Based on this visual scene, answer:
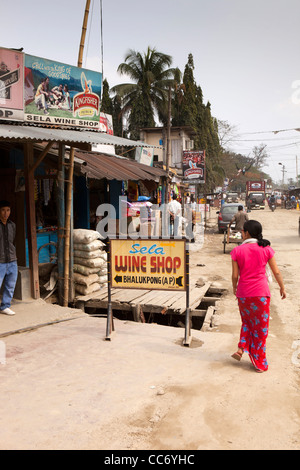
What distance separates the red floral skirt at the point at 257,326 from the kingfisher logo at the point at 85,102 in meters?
5.31

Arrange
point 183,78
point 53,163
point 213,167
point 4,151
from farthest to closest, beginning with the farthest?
Answer: point 213,167 < point 183,78 < point 53,163 < point 4,151

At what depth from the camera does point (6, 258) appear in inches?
265

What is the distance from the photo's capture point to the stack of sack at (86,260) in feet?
27.8

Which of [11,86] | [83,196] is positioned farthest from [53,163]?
[11,86]

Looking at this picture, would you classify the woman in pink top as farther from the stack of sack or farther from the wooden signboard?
the stack of sack

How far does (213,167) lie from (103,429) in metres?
51.4

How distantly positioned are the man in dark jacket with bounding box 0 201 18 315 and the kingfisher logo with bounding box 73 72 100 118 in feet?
8.70

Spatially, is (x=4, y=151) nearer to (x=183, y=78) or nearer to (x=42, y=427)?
(x=42, y=427)

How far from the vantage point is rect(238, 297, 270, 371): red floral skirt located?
188 inches

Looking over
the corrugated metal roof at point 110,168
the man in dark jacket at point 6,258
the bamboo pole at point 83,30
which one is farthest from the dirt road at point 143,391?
the bamboo pole at point 83,30

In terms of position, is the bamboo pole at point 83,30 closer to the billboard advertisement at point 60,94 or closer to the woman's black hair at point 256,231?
the billboard advertisement at point 60,94

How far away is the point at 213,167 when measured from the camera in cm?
5306

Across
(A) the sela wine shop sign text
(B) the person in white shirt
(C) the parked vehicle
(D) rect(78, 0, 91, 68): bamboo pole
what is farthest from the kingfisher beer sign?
(C) the parked vehicle

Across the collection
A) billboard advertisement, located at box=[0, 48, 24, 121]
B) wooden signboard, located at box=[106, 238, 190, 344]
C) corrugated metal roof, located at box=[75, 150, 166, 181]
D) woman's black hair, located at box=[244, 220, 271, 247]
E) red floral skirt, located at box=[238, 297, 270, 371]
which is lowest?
red floral skirt, located at box=[238, 297, 270, 371]
